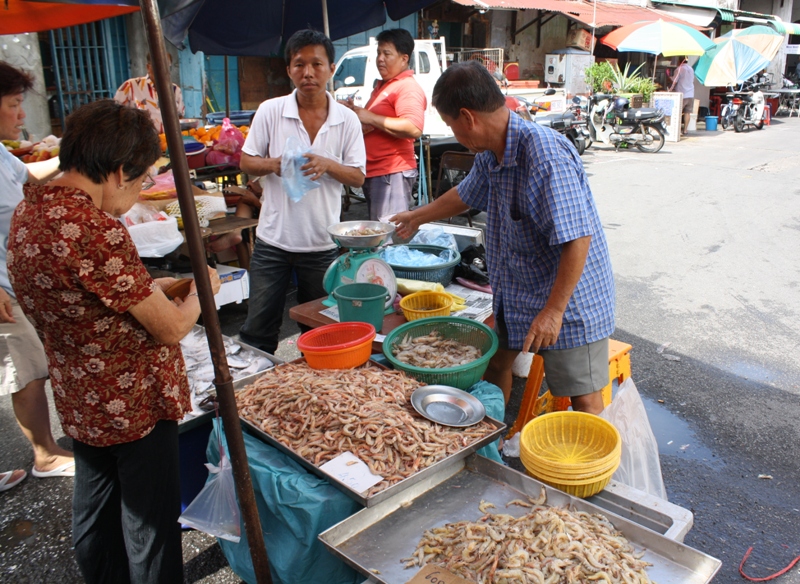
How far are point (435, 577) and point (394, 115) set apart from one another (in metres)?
4.13

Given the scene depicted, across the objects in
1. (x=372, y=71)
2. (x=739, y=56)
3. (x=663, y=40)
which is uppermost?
(x=663, y=40)

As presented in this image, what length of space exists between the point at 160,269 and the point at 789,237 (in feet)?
24.9

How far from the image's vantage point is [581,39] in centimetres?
2241

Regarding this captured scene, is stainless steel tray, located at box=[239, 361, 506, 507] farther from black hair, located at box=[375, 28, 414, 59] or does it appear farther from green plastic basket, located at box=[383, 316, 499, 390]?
black hair, located at box=[375, 28, 414, 59]

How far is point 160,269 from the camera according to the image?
515cm

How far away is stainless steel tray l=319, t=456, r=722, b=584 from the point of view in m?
1.71

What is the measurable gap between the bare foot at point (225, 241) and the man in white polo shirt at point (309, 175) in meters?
1.94

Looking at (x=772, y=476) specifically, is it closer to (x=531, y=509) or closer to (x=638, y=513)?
(x=638, y=513)

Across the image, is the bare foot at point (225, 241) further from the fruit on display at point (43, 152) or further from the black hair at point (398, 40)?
the black hair at point (398, 40)

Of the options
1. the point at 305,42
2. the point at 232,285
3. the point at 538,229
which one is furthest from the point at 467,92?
the point at 232,285

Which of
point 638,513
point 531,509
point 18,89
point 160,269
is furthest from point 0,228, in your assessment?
point 638,513

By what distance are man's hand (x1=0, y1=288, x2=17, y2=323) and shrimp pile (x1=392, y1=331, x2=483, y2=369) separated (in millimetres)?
1854

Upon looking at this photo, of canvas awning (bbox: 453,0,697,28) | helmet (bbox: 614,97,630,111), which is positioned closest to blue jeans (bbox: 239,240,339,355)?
helmet (bbox: 614,97,630,111)

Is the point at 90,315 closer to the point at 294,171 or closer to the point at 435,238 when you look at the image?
the point at 294,171
